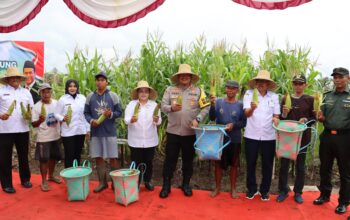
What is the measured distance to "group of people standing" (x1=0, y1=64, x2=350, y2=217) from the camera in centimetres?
387

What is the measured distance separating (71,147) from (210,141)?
6.38 feet

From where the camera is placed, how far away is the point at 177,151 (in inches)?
168

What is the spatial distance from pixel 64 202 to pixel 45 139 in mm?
905

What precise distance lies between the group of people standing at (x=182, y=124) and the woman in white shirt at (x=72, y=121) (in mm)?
13

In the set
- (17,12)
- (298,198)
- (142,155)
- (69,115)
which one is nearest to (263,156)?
(298,198)

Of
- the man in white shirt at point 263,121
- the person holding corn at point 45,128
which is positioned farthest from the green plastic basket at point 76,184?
the man in white shirt at point 263,121

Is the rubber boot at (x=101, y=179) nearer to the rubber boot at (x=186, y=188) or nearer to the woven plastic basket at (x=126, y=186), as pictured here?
the woven plastic basket at (x=126, y=186)

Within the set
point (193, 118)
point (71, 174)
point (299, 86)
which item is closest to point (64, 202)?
point (71, 174)

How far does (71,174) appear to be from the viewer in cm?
407

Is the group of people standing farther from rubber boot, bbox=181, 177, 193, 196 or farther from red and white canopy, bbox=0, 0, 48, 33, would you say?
red and white canopy, bbox=0, 0, 48, 33

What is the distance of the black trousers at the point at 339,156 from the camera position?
3.72 meters

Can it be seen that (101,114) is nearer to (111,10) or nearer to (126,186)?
(126,186)

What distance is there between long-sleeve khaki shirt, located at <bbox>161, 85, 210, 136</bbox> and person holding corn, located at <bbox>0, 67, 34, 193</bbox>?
1.86 metres

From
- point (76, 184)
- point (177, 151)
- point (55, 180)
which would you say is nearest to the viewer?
point (76, 184)
